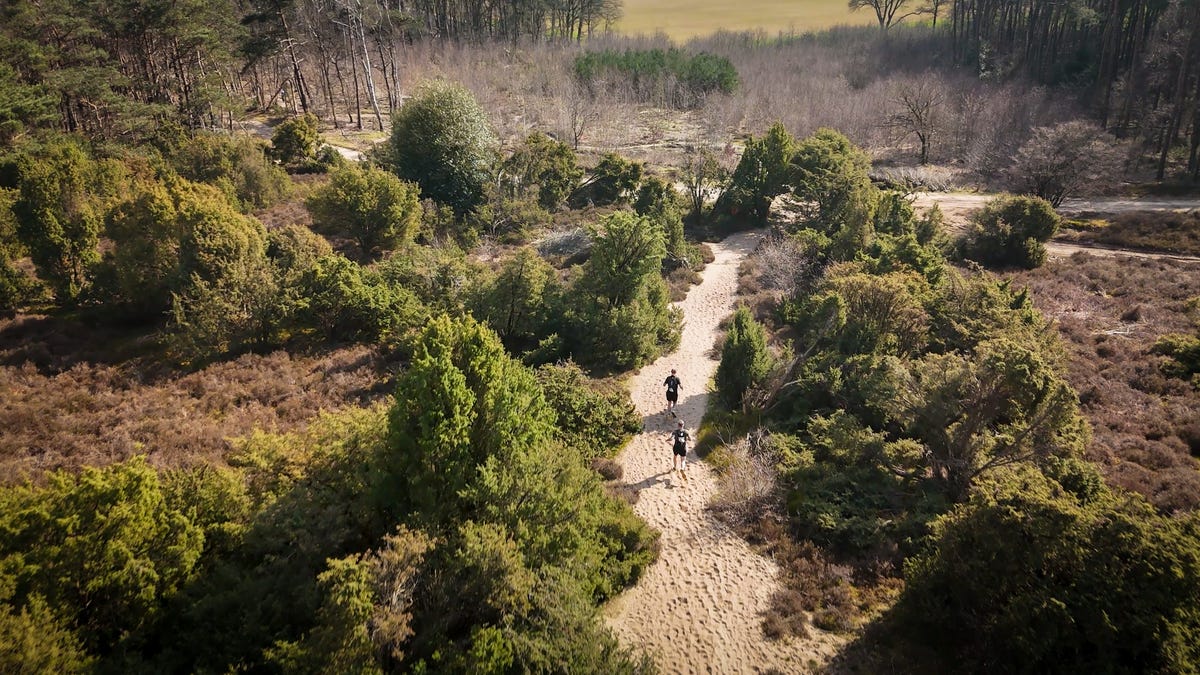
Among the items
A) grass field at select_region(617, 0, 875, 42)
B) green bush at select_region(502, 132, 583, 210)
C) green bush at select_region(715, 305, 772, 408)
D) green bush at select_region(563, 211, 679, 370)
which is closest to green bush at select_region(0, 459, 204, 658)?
green bush at select_region(563, 211, 679, 370)

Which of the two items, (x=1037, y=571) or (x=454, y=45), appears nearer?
(x=1037, y=571)

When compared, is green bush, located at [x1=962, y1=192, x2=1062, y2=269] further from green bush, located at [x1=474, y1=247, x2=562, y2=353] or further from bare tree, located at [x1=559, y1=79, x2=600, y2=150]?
bare tree, located at [x1=559, y1=79, x2=600, y2=150]

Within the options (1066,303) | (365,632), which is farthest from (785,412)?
(1066,303)

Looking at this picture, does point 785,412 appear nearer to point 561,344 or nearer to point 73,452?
point 561,344

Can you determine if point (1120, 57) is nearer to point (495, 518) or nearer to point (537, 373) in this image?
point (537, 373)

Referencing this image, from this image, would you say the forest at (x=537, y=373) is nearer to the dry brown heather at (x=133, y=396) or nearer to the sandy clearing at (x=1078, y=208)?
Result: the dry brown heather at (x=133, y=396)

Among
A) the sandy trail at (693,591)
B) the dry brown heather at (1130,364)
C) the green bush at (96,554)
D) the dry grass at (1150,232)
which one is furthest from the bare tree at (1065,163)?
the green bush at (96,554)
